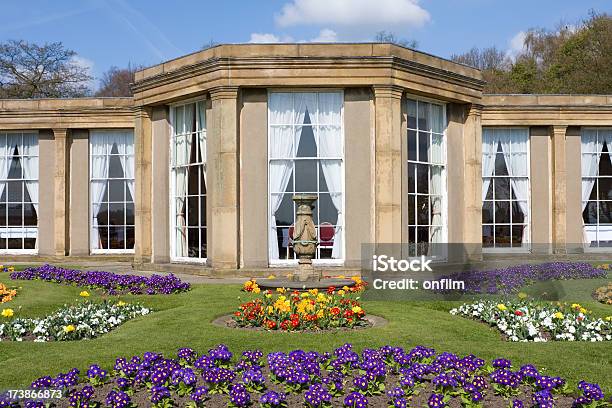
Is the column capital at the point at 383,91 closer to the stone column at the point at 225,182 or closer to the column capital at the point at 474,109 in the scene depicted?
the stone column at the point at 225,182

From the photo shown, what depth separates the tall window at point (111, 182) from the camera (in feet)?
74.2

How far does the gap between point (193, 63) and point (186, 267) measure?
5417 millimetres

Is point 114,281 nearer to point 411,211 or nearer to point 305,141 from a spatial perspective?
point 305,141

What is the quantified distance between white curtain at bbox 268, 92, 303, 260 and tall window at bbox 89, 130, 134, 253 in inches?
339

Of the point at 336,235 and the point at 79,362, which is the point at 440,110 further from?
the point at 79,362

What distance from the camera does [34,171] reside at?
896 inches

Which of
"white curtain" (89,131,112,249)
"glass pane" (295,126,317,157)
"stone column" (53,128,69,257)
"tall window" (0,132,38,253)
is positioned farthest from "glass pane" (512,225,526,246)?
"tall window" (0,132,38,253)

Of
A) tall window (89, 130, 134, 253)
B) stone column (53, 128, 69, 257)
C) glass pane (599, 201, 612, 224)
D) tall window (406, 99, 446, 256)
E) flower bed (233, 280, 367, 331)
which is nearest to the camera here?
flower bed (233, 280, 367, 331)

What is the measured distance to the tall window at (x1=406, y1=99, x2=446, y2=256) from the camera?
Answer: 662 inches

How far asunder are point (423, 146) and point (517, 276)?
4.78m

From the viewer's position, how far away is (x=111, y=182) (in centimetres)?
2270

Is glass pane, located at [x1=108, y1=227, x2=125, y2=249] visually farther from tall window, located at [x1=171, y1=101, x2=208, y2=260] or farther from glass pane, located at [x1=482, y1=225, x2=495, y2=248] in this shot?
glass pane, located at [x1=482, y1=225, x2=495, y2=248]

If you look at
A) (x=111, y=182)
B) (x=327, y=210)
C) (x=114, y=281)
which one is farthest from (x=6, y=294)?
(x=111, y=182)

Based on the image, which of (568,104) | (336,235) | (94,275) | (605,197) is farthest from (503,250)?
(94,275)
